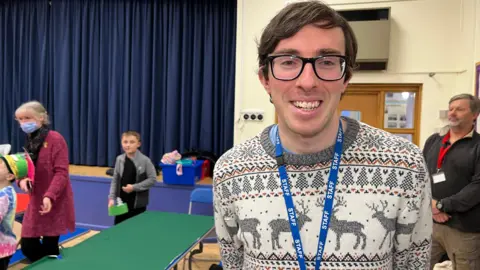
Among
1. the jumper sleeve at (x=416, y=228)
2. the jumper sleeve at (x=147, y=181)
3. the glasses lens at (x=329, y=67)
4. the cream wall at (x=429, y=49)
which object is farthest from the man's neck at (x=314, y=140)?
the cream wall at (x=429, y=49)

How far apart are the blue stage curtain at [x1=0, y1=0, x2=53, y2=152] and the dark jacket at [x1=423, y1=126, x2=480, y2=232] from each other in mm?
5459

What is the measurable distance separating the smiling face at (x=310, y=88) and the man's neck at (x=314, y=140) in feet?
0.12

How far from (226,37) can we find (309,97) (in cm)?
446

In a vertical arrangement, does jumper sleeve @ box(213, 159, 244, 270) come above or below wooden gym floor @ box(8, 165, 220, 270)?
above

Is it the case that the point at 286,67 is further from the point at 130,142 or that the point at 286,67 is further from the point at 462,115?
the point at 130,142

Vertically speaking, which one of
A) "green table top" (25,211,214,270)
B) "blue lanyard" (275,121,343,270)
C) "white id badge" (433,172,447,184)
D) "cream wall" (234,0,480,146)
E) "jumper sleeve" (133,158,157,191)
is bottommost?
"green table top" (25,211,214,270)

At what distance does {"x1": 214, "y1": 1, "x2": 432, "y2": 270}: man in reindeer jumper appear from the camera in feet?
2.67

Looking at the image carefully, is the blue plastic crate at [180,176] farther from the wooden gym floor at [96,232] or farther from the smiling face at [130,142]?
the smiling face at [130,142]

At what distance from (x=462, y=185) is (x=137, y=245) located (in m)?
2.18

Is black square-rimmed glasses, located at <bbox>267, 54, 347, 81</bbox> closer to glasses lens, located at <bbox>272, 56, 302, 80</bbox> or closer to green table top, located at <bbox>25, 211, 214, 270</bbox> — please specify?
glasses lens, located at <bbox>272, 56, 302, 80</bbox>

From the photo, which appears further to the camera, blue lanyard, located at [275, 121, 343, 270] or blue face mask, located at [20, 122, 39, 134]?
blue face mask, located at [20, 122, 39, 134]

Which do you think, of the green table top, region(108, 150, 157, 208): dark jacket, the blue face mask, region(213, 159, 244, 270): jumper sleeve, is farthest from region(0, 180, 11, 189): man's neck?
region(213, 159, 244, 270): jumper sleeve

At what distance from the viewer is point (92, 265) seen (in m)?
1.94

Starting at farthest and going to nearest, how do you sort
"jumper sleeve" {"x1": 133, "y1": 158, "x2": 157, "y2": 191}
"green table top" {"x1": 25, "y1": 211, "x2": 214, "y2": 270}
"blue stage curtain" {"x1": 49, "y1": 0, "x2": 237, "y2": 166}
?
"blue stage curtain" {"x1": 49, "y1": 0, "x2": 237, "y2": 166}, "jumper sleeve" {"x1": 133, "y1": 158, "x2": 157, "y2": 191}, "green table top" {"x1": 25, "y1": 211, "x2": 214, "y2": 270}
